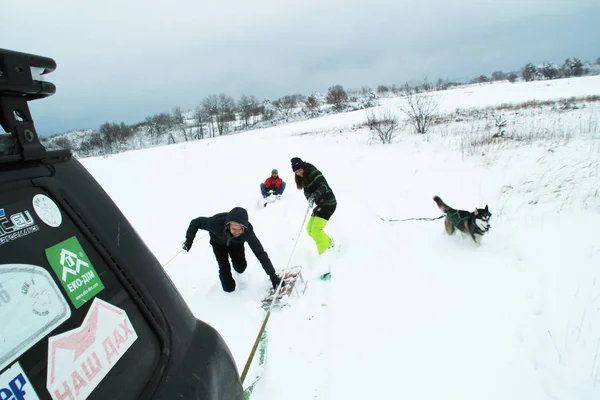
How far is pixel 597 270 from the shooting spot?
9.89 feet

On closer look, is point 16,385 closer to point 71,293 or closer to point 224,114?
point 71,293

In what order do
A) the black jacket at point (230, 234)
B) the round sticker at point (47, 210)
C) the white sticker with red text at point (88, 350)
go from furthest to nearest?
the black jacket at point (230, 234)
the round sticker at point (47, 210)
the white sticker with red text at point (88, 350)

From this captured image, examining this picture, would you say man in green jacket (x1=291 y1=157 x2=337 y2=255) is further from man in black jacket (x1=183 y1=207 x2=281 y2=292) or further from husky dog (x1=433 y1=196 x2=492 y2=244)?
husky dog (x1=433 y1=196 x2=492 y2=244)

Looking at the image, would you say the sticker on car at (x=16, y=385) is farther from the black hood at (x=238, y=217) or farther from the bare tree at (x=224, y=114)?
the bare tree at (x=224, y=114)

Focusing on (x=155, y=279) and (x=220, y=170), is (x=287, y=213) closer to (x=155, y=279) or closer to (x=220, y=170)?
(x=155, y=279)

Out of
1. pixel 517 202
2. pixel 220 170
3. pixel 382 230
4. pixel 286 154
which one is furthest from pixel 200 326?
pixel 286 154

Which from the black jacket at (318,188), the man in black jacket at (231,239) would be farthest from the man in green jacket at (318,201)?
the man in black jacket at (231,239)

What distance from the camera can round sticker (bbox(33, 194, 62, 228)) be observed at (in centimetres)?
77

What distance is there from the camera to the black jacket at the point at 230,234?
3635 millimetres

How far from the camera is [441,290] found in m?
3.40

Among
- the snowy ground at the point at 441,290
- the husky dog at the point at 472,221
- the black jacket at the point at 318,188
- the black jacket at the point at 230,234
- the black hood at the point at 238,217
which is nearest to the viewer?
the snowy ground at the point at 441,290

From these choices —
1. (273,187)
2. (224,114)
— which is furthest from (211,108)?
(273,187)

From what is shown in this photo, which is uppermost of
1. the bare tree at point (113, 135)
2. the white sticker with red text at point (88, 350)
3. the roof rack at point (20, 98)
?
the bare tree at point (113, 135)

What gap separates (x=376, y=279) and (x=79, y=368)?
3626 mm
